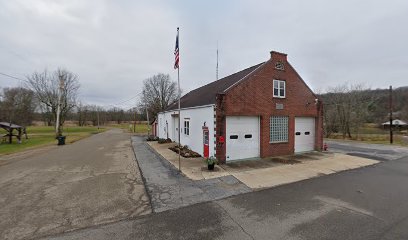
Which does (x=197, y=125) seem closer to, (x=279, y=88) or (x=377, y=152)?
(x=279, y=88)

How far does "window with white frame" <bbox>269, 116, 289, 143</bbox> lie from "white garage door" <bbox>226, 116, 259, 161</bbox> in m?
1.12

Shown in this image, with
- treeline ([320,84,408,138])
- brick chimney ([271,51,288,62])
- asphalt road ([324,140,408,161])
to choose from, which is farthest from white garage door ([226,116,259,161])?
treeline ([320,84,408,138])

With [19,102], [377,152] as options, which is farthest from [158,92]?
[377,152]

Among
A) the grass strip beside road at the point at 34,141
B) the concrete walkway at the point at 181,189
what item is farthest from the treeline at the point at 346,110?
the grass strip beside road at the point at 34,141

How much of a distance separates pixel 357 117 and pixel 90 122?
298ft

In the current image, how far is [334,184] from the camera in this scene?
795cm

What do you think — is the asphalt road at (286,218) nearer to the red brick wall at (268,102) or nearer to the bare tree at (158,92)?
the red brick wall at (268,102)

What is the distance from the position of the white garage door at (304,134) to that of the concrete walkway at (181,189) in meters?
7.97

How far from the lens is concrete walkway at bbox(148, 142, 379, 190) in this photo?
8562 millimetres

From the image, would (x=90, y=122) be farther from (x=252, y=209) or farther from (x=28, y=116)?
(x=252, y=209)

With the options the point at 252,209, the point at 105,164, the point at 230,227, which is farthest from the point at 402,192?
the point at 105,164

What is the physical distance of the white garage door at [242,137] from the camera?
1193 cm

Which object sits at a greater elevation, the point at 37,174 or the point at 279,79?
the point at 279,79

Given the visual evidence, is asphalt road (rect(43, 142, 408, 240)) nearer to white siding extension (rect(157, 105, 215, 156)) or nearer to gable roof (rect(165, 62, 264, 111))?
white siding extension (rect(157, 105, 215, 156))
